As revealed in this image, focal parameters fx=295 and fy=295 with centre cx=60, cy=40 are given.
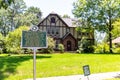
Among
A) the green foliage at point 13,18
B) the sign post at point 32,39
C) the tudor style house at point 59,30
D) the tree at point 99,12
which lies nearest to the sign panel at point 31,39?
the sign post at point 32,39

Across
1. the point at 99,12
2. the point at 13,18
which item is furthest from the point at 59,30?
the point at 13,18

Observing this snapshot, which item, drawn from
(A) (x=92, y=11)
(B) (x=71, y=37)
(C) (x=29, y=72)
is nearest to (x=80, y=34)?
(B) (x=71, y=37)

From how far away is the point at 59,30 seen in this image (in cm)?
5928

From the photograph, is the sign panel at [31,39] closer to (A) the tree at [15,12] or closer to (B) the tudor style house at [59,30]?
(B) the tudor style house at [59,30]

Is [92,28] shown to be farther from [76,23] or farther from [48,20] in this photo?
[48,20]

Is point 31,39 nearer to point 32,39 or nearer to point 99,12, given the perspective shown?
point 32,39

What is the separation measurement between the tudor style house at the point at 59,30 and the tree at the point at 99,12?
6.69m

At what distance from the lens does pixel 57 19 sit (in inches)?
2313

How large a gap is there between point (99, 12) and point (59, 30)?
11.6 metres

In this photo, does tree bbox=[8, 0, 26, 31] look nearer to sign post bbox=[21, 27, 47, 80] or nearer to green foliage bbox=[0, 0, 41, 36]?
green foliage bbox=[0, 0, 41, 36]

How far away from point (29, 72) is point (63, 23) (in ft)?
132

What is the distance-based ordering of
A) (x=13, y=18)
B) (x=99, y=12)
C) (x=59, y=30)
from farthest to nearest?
(x=13, y=18)
(x=59, y=30)
(x=99, y=12)

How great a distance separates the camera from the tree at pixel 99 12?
161 ft

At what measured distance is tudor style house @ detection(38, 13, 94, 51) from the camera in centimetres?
5838
